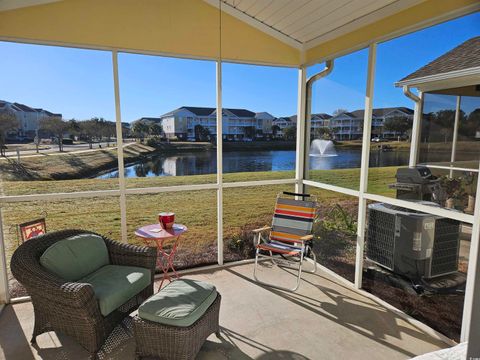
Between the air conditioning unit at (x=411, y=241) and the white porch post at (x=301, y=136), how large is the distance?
4.29 feet

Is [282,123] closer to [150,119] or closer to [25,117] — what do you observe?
[150,119]

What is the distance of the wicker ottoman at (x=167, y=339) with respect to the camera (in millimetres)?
2006

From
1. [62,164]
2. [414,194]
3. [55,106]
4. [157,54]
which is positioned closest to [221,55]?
[157,54]

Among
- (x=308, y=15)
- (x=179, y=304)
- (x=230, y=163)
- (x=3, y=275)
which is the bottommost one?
(x=3, y=275)

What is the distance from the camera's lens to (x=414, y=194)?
2.71 metres

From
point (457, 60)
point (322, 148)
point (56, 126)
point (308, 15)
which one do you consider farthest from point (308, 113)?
point (56, 126)

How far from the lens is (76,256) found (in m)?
2.53

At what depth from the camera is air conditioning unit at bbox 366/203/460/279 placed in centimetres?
251

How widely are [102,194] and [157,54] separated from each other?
69.2 inches

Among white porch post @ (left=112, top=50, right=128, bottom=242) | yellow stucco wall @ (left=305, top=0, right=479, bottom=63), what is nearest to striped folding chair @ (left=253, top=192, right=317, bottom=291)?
white porch post @ (left=112, top=50, right=128, bottom=242)

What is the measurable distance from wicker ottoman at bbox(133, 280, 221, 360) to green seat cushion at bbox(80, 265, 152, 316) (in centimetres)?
29

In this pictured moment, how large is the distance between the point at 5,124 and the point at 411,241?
4449mm

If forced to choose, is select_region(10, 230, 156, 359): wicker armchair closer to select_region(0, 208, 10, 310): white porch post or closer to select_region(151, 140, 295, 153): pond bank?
select_region(0, 208, 10, 310): white porch post

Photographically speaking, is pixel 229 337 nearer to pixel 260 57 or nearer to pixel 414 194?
pixel 414 194
